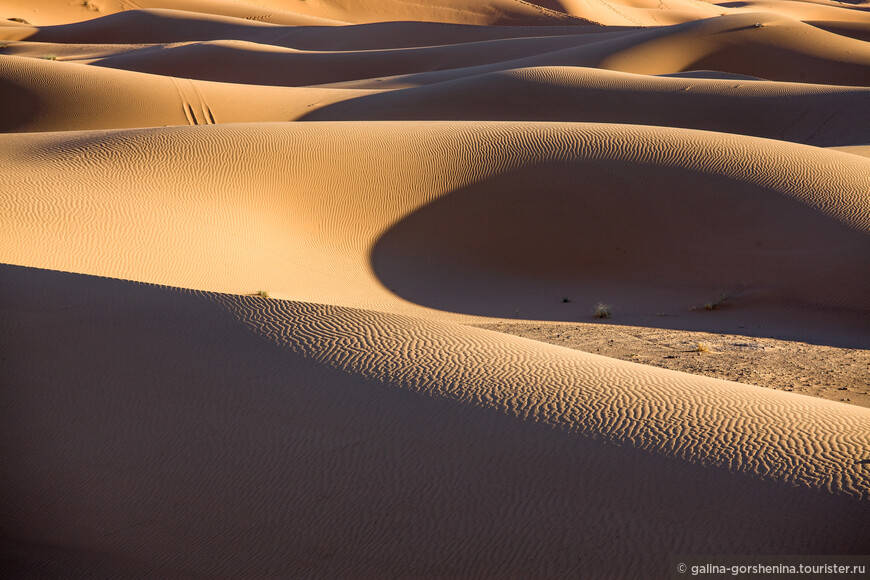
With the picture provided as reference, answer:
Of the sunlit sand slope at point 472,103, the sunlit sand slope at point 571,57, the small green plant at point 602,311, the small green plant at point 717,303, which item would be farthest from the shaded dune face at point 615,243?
the sunlit sand slope at point 571,57

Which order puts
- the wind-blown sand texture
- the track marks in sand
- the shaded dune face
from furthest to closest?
the track marks in sand < the shaded dune face < the wind-blown sand texture

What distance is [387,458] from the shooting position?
3.88 meters

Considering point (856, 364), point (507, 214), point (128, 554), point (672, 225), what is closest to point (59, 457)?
point (128, 554)

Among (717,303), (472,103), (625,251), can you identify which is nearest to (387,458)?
(717,303)

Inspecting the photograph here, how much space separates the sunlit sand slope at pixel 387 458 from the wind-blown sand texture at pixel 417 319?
2 cm

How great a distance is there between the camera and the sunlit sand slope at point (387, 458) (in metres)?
3.32

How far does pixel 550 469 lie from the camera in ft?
12.0

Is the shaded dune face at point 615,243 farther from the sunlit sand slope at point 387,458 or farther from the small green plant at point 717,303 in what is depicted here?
the sunlit sand slope at point 387,458

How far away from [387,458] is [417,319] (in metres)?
1.93

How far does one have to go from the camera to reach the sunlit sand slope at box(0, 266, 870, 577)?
3.32m

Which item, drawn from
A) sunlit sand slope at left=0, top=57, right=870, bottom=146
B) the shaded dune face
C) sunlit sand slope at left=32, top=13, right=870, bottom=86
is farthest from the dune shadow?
sunlit sand slope at left=32, top=13, right=870, bottom=86

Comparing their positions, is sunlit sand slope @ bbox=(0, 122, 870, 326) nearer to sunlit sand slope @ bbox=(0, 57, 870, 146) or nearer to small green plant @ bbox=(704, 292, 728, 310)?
small green plant @ bbox=(704, 292, 728, 310)

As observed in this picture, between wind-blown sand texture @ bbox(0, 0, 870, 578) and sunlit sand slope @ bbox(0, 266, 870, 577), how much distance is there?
0.05 feet

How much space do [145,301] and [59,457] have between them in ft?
5.28
